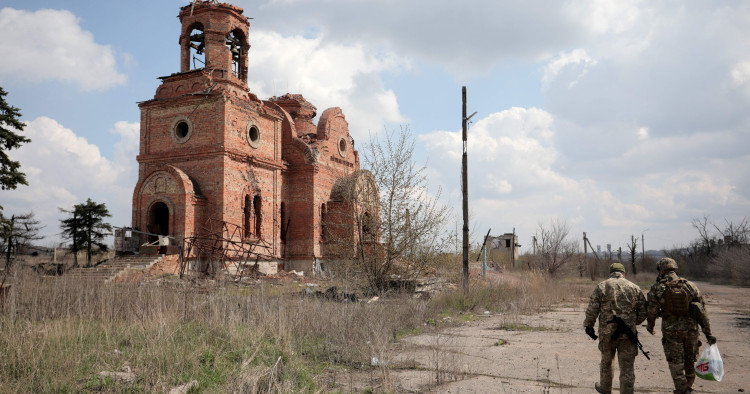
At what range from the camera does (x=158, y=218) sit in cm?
2258

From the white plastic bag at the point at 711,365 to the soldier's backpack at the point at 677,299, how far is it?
A: 48 centimetres

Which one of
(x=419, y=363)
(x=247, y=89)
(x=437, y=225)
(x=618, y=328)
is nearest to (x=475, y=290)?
(x=437, y=225)

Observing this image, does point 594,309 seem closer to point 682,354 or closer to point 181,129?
point 682,354

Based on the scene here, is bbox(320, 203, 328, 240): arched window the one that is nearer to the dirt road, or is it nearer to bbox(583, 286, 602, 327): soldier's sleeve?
the dirt road

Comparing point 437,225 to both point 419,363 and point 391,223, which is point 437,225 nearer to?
point 391,223

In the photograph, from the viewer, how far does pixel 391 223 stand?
14.1 m

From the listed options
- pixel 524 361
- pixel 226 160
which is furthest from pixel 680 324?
pixel 226 160

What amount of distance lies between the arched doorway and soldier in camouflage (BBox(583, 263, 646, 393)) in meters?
19.8

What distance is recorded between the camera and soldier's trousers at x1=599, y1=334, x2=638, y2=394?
18.1ft

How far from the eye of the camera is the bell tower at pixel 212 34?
76.2 feet

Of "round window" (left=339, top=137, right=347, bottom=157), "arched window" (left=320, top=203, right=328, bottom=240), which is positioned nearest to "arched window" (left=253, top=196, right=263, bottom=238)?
"arched window" (left=320, top=203, right=328, bottom=240)

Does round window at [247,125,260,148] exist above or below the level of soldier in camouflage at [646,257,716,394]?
above

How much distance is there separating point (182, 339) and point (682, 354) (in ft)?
20.8

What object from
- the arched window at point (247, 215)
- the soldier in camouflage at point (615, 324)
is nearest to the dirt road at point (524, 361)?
the soldier in camouflage at point (615, 324)
